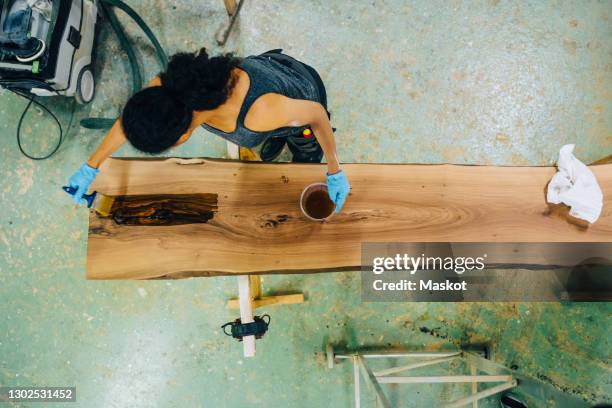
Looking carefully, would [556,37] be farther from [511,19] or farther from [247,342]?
[247,342]

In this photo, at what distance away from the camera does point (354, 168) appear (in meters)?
1.68

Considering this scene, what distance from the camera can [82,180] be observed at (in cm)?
157

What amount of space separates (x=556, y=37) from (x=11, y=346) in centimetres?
405

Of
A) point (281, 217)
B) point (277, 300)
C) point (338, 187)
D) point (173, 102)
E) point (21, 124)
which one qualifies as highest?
point (21, 124)

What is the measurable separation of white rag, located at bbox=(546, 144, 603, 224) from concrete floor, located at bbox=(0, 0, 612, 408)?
0.93 meters

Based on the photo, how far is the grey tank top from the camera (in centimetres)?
140

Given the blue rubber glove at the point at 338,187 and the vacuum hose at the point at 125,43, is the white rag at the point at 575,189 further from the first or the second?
the vacuum hose at the point at 125,43

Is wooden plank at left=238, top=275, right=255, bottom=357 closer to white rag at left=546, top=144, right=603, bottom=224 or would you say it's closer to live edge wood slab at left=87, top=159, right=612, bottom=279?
live edge wood slab at left=87, top=159, right=612, bottom=279

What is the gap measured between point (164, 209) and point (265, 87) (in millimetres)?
641

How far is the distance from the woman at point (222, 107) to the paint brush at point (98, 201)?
39 mm

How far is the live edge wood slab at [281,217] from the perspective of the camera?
5.20ft

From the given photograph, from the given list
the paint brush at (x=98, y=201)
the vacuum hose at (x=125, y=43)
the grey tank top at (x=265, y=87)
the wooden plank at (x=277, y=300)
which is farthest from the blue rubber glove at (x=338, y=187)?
the vacuum hose at (x=125, y=43)

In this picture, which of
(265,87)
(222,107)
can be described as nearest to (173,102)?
(222,107)

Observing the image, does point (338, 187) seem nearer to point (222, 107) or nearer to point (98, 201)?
point (222, 107)
